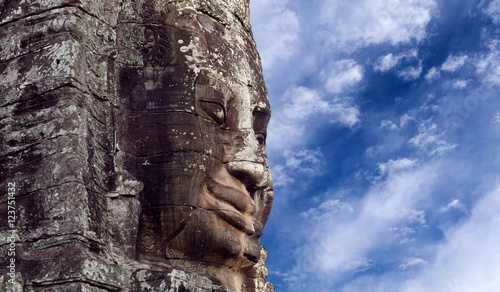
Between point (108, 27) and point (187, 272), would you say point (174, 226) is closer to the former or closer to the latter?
point (187, 272)

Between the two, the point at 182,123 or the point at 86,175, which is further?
the point at 182,123

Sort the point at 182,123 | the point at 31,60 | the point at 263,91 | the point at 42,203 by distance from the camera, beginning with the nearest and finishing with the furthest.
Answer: the point at 42,203, the point at 31,60, the point at 182,123, the point at 263,91

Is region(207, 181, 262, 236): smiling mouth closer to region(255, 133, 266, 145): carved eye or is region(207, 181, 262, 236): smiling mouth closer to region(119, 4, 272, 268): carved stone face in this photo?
region(119, 4, 272, 268): carved stone face

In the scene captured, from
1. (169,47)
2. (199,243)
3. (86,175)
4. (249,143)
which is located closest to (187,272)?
(199,243)

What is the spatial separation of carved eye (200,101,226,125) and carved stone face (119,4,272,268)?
0.01 meters

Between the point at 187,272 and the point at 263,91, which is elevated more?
the point at 263,91

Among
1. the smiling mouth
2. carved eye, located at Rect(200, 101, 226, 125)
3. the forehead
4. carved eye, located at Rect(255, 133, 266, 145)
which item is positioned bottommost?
the smiling mouth

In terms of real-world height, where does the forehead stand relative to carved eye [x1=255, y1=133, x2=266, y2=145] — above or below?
above

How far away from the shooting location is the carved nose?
7852mm

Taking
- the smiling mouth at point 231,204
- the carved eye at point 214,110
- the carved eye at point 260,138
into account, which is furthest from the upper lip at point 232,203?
the carved eye at point 260,138

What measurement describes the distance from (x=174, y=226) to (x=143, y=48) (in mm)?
2097

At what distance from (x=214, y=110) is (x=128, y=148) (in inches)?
42.7

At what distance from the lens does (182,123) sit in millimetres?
7484

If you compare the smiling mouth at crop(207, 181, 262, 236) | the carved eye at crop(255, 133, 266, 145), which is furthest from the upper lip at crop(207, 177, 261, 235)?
the carved eye at crop(255, 133, 266, 145)
